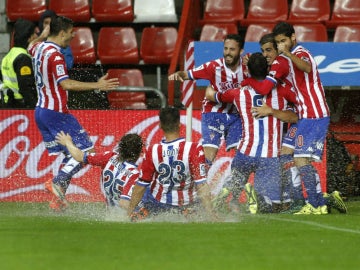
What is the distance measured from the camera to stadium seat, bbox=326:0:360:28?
15.6 metres

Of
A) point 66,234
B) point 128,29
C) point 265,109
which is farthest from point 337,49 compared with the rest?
point 66,234

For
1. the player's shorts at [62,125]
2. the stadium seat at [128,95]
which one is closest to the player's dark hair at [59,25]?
the player's shorts at [62,125]

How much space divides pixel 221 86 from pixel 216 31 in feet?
12.5

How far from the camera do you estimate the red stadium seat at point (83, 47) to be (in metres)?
15.6

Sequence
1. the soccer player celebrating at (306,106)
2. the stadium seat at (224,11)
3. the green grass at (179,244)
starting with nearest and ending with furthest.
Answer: the green grass at (179,244)
the soccer player celebrating at (306,106)
the stadium seat at (224,11)

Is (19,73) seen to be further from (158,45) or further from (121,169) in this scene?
(121,169)

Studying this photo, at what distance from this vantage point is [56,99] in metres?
11.6

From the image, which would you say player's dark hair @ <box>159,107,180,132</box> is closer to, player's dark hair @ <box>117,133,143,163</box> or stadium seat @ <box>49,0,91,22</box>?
player's dark hair @ <box>117,133,143,163</box>

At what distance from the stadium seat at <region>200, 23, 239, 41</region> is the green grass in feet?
19.2

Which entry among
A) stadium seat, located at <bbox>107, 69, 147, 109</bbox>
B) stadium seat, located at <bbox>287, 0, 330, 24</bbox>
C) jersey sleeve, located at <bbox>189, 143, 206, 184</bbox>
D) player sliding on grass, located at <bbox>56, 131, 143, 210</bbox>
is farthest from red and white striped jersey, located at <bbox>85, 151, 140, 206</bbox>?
stadium seat, located at <bbox>287, 0, 330, 24</bbox>

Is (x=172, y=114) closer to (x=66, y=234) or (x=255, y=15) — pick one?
(x=66, y=234)

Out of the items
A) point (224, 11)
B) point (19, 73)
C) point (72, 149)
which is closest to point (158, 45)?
point (224, 11)

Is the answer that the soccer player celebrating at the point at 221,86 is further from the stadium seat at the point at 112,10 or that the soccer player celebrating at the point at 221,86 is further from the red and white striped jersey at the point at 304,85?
the stadium seat at the point at 112,10

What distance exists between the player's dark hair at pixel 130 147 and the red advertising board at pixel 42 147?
344cm
